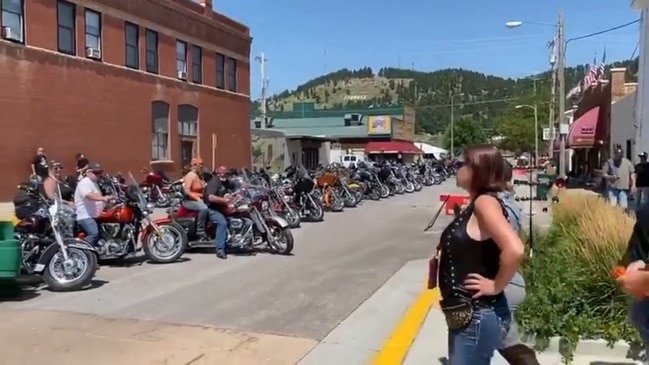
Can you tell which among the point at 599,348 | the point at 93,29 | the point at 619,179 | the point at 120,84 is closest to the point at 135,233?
the point at 599,348

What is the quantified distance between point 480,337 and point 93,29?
2626cm

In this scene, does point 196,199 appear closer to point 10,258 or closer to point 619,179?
point 10,258

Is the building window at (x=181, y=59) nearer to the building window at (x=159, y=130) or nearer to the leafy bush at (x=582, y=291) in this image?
the building window at (x=159, y=130)

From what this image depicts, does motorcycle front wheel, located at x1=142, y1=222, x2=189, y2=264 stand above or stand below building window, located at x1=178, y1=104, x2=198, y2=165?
below

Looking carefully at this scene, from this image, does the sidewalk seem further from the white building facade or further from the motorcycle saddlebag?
the white building facade

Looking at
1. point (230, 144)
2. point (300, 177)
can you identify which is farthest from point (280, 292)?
point (230, 144)

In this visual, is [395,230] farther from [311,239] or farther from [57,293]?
[57,293]

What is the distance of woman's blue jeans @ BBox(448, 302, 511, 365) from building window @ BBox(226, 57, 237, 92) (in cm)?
3621

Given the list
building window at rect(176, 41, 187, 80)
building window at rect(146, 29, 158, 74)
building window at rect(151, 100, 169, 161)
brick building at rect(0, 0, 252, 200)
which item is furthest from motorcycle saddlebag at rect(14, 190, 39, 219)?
building window at rect(176, 41, 187, 80)

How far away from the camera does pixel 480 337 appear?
3473 mm

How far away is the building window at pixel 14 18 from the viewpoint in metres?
22.5

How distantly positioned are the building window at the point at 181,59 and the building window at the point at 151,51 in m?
1.86

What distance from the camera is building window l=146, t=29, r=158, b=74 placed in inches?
1203

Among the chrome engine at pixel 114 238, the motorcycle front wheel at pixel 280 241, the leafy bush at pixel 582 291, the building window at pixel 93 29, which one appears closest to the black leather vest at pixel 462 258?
the leafy bush at pixel 582 291
